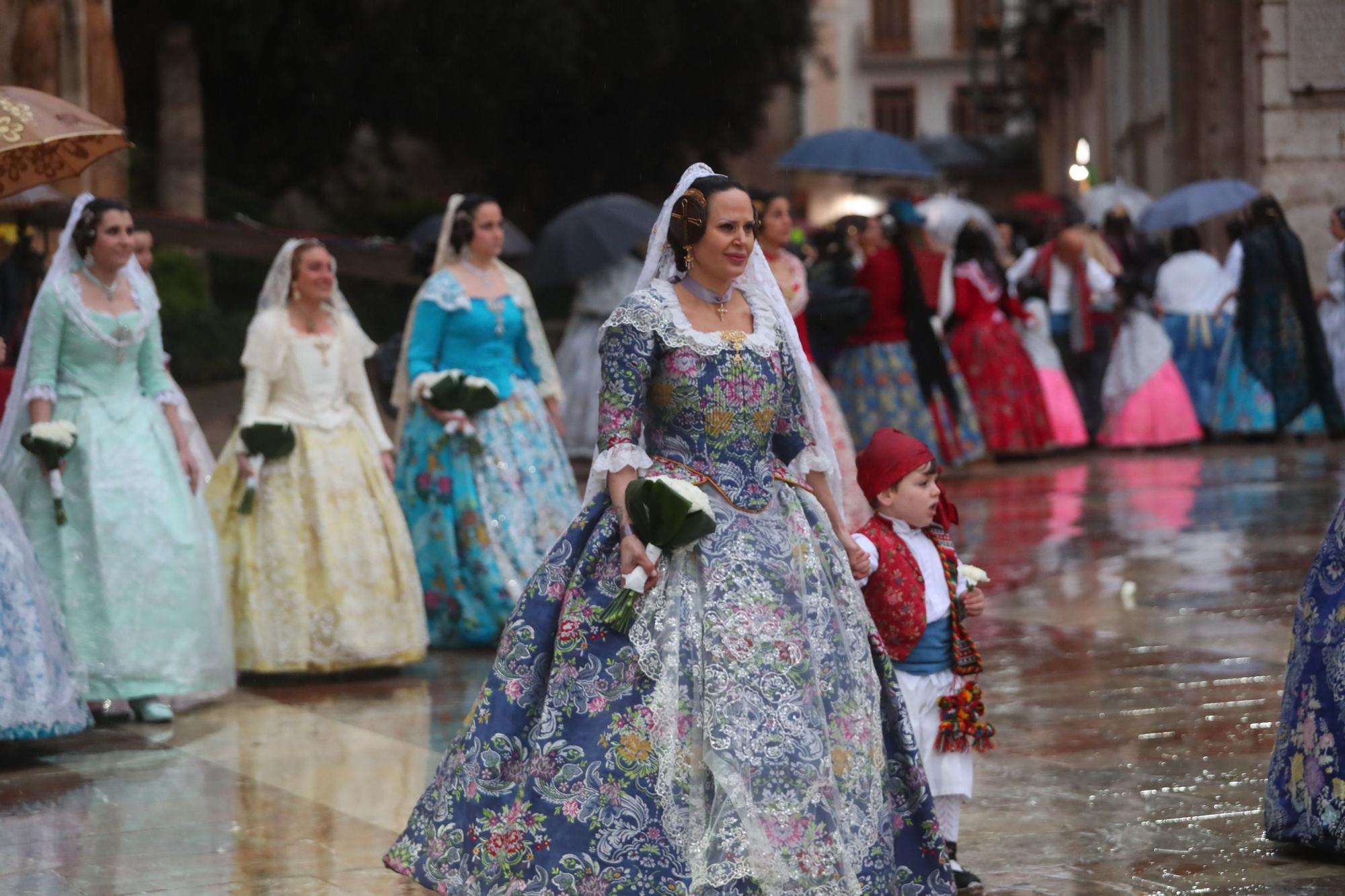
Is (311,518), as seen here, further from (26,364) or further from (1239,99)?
Answer: (1239,99)

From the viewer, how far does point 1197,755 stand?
21.4 feet

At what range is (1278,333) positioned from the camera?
16.1m

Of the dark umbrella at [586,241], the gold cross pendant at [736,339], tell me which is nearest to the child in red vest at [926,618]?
the gold cross pendant at [736,339]

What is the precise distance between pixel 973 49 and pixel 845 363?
141ft

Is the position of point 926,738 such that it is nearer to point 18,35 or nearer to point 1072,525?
point 1072,525

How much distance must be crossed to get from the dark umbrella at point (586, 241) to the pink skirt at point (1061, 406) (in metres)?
3.39

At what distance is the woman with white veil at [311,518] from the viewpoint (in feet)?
27.3

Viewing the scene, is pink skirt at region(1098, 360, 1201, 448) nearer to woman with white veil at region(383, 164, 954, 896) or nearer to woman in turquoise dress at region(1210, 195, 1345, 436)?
woman in turquoise dress at region(1210, 195, 1345, 436)

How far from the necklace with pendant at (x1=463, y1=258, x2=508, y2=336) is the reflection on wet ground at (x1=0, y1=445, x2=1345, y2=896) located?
4.73 feet

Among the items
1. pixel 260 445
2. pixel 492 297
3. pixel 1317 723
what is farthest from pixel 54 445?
pixel 1317 723

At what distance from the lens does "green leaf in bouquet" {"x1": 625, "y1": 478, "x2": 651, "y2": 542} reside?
15.4ft

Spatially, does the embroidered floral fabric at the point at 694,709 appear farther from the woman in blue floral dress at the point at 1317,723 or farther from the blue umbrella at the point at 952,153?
the blue umbrella at the point at 952,153

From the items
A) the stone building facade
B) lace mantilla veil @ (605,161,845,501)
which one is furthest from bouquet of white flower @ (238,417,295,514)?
the stone building facade

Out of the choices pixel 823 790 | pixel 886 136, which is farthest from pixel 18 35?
pixel 823 790
